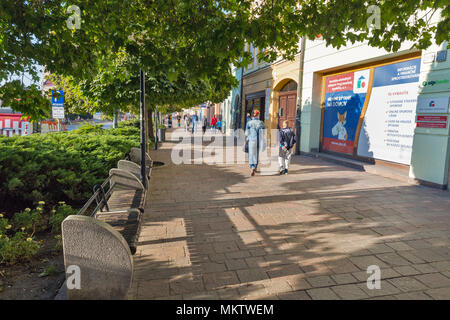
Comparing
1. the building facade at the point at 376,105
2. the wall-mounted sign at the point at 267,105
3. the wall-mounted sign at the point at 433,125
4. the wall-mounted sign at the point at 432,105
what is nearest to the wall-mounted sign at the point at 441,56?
the building facade at the point at 376,105

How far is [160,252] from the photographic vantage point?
12.6ft

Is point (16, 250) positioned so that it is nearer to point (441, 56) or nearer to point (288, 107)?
point (441, 56)

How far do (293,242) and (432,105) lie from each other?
537cm

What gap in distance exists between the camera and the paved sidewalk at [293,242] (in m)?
3.04

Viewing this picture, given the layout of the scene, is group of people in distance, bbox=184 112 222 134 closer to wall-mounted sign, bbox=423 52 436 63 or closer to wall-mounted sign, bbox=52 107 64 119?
wall-mounted sign, bbox=52 107 64 119

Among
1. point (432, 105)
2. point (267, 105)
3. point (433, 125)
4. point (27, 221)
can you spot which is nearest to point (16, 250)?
point (27, 221)

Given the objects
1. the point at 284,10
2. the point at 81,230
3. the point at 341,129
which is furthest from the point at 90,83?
the point at 341,129

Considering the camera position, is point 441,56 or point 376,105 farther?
point 376,105

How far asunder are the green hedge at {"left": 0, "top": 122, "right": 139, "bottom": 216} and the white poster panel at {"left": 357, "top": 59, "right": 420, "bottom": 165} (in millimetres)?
7186

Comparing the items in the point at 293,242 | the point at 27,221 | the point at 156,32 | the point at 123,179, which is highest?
the point at 156,32

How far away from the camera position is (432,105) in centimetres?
721

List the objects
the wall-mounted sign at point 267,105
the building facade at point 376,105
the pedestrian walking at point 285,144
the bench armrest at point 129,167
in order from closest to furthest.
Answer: the bench armrest at point 129,167, the building facade at point 376,105, the pedestrian walking at point 285,144, the wall-mounted sign at point 267,105

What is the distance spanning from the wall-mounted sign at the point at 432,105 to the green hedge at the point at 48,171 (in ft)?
22.4

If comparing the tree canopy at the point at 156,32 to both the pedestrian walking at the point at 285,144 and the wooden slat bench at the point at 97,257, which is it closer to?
the wooden slat bench at the point at 97,257
